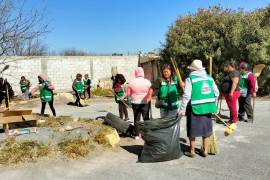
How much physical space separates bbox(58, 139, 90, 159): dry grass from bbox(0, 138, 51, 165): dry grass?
0.95 ft

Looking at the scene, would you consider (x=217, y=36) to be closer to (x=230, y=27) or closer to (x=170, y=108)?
→ (x=230, y=27)

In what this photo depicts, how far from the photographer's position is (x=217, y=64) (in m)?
19.8

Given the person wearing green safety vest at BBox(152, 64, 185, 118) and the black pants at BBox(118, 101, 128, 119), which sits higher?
the person wearing green safety vest at BBox(152, 64, 185, 118)

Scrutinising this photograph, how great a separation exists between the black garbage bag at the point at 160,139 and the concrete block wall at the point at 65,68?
17490 millimetres

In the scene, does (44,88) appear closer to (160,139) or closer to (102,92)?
(160,139)

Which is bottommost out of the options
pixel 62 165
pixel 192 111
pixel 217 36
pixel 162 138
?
pixel 62 165

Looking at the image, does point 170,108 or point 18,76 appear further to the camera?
point 18,76

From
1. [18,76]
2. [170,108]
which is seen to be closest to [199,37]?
[18,76]

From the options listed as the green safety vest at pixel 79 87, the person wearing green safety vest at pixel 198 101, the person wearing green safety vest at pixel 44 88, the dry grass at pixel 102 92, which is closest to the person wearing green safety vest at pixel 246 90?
the person wearing green safety vest at pixel 198 101

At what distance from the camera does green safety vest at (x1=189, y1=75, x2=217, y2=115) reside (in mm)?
6832

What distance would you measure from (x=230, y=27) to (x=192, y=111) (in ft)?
45.2

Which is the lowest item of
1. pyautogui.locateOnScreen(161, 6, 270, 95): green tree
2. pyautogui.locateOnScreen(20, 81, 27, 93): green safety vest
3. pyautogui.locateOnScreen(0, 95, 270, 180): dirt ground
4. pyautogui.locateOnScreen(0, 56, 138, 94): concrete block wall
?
pyautogui.locateOnScreen(0, 95, 270, 180): dirt ground

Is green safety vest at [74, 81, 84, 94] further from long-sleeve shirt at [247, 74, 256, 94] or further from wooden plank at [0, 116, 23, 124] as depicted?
wooden plank at [0, 116, 23, 124]

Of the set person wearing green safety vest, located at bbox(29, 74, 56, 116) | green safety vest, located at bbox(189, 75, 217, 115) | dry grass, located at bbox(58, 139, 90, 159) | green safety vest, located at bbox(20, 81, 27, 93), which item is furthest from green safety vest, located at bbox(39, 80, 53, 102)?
green safety vest, located at bbox(20, 81, 27, 93)
